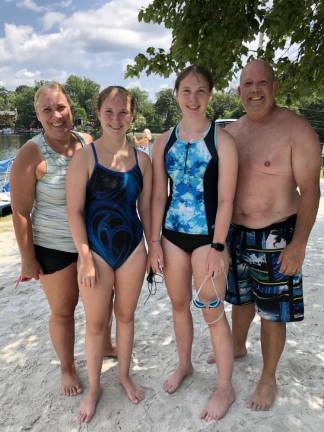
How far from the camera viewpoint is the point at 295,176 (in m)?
2.59

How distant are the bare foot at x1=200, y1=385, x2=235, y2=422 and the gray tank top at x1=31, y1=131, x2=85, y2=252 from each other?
1554 millimetres

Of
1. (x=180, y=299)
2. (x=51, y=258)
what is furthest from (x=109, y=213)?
(x=180, y=299)

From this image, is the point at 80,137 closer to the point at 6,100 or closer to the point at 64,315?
the point at 64,315

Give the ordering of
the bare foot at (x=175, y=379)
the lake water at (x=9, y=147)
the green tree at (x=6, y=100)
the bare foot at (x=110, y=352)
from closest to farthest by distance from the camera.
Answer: the bare foot at (x=175, y=379), the bare foot at (x=110, y=352), the lake water at (x=9, y=147), the green tree at (x=6, y=100)

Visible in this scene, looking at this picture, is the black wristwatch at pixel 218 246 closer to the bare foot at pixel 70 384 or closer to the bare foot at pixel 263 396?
the bare foot at pixel 263 396

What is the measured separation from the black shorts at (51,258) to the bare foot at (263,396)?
179 centimetres

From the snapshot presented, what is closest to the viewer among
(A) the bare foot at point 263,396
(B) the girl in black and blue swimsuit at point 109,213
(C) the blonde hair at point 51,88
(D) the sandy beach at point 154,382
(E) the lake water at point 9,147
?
(B) the girl in black and blue swimsuit at point 109,213

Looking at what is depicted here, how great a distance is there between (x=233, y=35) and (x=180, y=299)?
3.14 metres

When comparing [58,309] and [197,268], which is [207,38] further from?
[58,309]

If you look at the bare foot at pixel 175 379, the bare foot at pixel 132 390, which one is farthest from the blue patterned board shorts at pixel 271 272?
the bare foot at pixel 132 390

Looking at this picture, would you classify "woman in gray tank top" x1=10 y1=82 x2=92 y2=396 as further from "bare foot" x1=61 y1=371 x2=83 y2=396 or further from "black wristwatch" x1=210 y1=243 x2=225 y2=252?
"black wristwatch" x1=210 y1=243 x2=225 y2=252

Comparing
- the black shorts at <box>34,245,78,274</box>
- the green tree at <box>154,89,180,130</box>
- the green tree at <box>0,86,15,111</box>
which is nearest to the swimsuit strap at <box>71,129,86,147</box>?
the black shorts at <box>34,245,78,274</box>

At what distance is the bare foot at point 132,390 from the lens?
2955 millimetres

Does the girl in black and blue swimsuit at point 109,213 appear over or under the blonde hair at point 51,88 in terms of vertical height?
under
